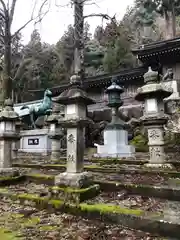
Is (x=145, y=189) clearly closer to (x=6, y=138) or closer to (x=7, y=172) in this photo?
(x=7, y=172)

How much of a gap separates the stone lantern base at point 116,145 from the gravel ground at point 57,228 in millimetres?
6119

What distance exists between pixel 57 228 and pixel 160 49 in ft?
52.9

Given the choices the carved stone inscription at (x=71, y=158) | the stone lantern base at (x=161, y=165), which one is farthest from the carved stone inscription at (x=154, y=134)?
the carved stone inscription at (x=71, y=158)

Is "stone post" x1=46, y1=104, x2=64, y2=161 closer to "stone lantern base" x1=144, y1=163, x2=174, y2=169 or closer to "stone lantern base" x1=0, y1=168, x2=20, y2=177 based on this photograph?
"stone lantern base" x1=0, y1=168, x2=20, y2=177

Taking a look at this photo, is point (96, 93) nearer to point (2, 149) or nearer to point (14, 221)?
point (2, 149)

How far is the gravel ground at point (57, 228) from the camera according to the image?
271cm

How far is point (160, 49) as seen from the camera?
650 inches

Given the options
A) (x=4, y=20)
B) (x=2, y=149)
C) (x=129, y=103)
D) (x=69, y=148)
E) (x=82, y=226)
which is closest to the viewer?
(x=82, y=226)

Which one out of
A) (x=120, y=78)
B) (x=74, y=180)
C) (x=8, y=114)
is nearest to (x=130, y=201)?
(x=74, y=180)

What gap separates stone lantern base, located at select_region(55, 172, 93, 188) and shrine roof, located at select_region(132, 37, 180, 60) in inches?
577

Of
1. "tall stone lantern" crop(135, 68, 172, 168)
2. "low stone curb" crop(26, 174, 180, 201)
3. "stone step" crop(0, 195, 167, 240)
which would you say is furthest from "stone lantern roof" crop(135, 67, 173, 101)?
"stone step" crop(0, 195, 167, 240)

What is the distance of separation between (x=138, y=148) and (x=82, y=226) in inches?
421

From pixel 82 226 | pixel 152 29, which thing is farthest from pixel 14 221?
pixel 152 29

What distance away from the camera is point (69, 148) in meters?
4.11
